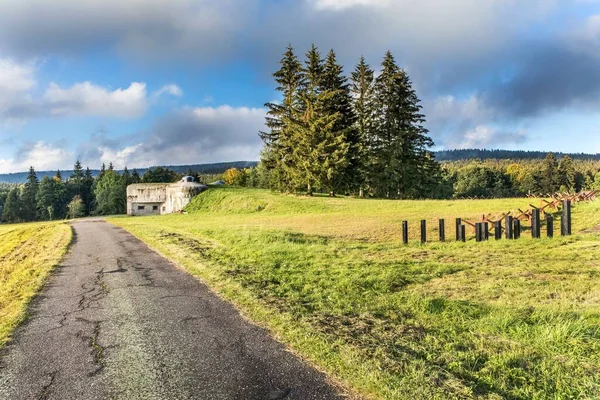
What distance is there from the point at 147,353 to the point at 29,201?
119m

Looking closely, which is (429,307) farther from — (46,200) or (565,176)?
(46,200)

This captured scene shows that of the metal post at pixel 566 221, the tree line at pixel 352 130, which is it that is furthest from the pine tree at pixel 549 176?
the metal post at pixel 566 221

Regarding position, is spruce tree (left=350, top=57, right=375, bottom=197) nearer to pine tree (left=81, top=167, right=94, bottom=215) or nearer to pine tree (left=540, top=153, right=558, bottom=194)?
pine tree (left=540, top=153, right=558, bottom=194)

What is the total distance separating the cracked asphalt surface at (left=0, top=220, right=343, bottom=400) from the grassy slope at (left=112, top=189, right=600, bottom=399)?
0.52m

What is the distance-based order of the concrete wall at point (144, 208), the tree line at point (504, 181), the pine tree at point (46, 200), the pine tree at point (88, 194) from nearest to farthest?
the concrete wall at point (144, 208) → the tree line at point (504, 181) → the pine tree at point (46, 200) → the pine tree at point (88, 194)

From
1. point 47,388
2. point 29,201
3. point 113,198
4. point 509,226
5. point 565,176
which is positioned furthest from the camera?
point 29,201

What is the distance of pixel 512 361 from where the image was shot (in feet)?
15.5

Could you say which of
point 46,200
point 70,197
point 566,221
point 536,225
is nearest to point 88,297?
point 536,225

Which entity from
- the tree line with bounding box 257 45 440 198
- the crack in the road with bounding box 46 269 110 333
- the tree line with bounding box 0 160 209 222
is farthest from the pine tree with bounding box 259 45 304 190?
the tree line with bounding box 0 160 209 222

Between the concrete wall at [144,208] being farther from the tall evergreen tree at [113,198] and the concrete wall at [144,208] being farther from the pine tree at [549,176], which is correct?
the pine tree at [549,176]

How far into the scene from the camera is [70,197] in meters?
106

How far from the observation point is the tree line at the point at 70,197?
89.9m

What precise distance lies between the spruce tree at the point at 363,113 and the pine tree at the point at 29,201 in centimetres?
9468

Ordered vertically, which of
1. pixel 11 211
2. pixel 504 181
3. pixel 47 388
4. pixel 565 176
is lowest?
pixel 11 211
